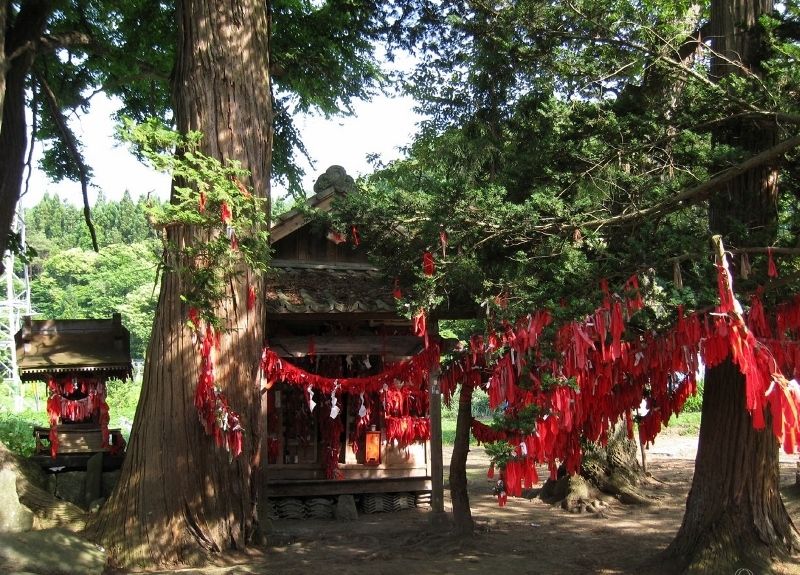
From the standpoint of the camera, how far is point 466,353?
343 inches

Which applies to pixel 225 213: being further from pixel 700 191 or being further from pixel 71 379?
pixel 700 191

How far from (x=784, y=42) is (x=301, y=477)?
936 centimetres

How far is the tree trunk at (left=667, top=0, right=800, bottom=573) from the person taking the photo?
7.42 m

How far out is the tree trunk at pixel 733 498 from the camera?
7.53m

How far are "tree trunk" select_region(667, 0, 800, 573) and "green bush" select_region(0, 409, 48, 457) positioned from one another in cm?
908

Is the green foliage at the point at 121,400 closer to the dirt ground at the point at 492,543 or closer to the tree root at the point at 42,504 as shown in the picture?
the dirt ground at the point at 492,543

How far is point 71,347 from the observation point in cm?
1011

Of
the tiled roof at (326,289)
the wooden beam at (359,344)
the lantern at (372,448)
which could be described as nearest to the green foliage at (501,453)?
the tiled roof at (326,289)

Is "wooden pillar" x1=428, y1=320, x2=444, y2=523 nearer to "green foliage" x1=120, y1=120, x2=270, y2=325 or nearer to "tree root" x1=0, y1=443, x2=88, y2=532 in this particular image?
"green foliage" x1=120, y1=120, x2=270, y2=325

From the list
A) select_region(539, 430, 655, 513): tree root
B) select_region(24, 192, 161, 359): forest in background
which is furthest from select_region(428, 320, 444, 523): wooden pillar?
select_region(24, 192, 161, 359): forest in background

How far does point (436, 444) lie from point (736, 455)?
440cm

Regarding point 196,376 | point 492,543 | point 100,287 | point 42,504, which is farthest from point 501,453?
point 100,287

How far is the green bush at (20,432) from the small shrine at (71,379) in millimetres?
1348

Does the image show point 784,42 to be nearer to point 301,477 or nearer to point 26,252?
point 301,477
